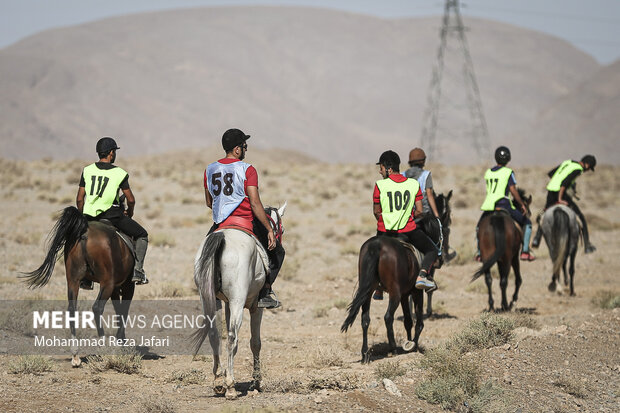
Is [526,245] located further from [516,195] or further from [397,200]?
[397,200]

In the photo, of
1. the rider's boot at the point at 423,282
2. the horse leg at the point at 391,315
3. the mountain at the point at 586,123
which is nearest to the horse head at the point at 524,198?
the rider's boot at the point at 423,282

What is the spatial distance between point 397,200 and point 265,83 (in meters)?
Answer: 118

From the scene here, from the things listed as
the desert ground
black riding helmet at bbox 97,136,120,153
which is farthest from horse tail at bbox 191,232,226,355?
black riding helmet at bbox 97,136,120,153

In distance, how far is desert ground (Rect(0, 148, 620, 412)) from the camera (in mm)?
7348

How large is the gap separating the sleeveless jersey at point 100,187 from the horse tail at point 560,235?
368 inches

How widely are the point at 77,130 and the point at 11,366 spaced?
92007 millimetres

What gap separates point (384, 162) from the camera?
9.41 metres

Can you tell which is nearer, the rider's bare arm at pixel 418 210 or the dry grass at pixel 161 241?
the rider's bare arm at pixel 418 210

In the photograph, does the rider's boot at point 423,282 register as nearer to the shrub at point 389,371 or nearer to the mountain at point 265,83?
the shrub at point 389,371

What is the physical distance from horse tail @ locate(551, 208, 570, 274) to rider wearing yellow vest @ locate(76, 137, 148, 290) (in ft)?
29.3

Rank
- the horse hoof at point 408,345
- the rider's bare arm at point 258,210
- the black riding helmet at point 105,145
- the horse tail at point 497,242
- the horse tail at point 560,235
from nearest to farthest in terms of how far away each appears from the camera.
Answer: the rider's bare arm at point 258,210, the horse hoof at point 408,345, the black riding helmet at point 105,145, the horse tail at point 497,242, the horse tail at point 560,235

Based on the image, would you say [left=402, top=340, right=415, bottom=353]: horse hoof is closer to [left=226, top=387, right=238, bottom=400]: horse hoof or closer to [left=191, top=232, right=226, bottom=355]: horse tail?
[left=226, top=387, right=238, bottom=400]: horse hoof

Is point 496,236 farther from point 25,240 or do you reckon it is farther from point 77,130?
point 77,130

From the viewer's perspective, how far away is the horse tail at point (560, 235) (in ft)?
47.6
